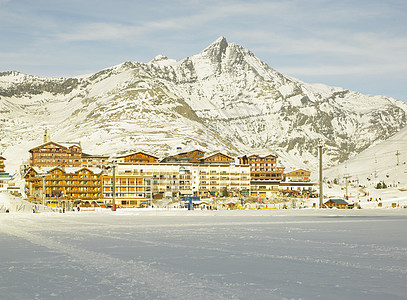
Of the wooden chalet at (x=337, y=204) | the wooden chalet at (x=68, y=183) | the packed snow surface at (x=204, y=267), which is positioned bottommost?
the packed snow surface at (x=204, y=267)

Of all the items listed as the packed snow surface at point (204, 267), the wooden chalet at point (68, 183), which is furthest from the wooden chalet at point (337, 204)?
the packed snow surface at point (204, 267)

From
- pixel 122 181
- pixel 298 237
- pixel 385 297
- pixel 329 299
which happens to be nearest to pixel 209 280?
pixel 329 299

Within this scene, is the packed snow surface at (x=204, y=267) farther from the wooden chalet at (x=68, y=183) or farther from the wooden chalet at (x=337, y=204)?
the wooden chalet at (x=68, y=183)

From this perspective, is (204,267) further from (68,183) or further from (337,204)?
(68,183)

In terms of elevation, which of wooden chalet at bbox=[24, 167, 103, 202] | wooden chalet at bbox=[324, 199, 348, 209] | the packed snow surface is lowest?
the packed snow surface

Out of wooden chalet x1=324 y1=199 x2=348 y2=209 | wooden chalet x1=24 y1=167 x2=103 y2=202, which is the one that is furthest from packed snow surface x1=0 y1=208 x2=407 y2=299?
wooden chalet x1=24 y1=167 x2=103 y2=202

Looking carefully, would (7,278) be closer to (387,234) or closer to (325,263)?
(325,263)

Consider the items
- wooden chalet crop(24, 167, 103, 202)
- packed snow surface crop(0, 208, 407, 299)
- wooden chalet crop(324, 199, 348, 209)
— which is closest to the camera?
packed snow surface crop(0, 208, 407, 299)

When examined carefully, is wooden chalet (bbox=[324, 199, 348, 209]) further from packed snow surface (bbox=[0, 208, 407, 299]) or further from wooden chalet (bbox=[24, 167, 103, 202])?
packed snow surface (bbox=[0, 208, 407, 299])

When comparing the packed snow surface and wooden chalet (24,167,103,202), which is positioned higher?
wooden chalet (24,167,103,202)

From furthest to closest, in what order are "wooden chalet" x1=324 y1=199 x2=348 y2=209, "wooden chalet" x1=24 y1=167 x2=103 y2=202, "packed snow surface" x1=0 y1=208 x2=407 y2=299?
"wooden chalet" x1=24 y1=167 x2=103 y2=202 → "wooden chalet" x1=324 y1=199 x2=348 y2=209 → "packed snow surface" x1=0 y1=208 x2=407 y2=299

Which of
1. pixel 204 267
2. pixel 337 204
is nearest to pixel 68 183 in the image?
pixel 337 204

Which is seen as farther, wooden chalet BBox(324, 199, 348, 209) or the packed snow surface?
wooden chalet BBox(324, 199, 348, 209)

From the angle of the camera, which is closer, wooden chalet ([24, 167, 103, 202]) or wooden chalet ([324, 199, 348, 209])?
wooden chalet ([324, 199, 348, 209])
